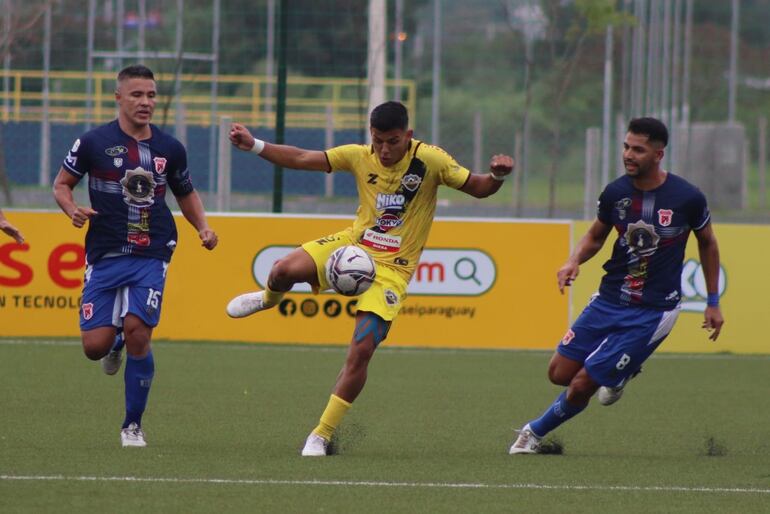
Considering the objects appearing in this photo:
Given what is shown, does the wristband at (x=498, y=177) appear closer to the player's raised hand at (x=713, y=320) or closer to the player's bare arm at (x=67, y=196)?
the player's raised hand at (x=713, y=320)

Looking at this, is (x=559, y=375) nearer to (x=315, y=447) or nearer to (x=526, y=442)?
(x=526, y=442)

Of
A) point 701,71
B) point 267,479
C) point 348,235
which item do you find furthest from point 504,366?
point 701,71

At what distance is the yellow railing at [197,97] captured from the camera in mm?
16531

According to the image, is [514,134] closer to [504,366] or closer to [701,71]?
[504,366]

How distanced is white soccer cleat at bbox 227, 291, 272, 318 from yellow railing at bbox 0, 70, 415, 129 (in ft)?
23.9

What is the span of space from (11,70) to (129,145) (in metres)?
9.26

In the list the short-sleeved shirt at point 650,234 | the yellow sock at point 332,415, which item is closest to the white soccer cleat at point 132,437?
the yellow sock at point 332,415

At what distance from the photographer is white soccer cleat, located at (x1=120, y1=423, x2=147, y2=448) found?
796cm

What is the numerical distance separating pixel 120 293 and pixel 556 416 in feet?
8.66

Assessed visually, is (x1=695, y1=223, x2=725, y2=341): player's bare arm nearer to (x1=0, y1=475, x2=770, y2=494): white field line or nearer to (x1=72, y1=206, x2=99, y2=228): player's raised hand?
(x1=0, y1=475, x2=770, y2=494): white field line

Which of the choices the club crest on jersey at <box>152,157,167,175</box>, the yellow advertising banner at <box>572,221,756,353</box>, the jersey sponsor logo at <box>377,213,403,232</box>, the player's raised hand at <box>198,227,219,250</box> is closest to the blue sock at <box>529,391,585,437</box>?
the jersey sponsor logo at <box>377,213,403,232</box>

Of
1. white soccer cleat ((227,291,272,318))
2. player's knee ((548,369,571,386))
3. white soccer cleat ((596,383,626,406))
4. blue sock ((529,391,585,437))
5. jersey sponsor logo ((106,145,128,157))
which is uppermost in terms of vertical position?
jersey sponsor logo ((106,145,128,157))

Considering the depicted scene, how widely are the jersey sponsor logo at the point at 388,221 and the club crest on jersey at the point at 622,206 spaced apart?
1.26 meters

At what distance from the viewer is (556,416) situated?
826cm
